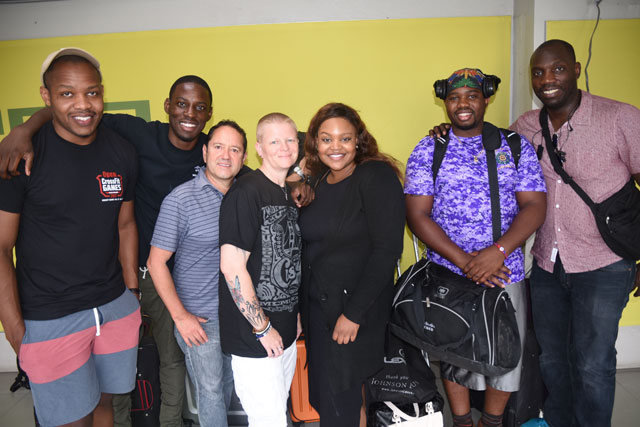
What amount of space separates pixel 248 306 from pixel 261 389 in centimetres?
40

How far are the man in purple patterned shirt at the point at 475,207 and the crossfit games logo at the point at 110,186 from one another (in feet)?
5.02

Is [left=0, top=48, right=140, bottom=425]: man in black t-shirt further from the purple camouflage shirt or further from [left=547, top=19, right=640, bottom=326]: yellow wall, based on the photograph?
[left=547, top=19, right=640, bottom=326]: yellow wall

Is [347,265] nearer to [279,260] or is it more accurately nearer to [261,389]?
[279,260]

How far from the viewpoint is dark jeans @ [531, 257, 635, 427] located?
199 cm

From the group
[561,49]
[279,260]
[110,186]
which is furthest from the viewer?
[561,49]

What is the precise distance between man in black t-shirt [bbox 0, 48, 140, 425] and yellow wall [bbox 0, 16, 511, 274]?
1.64 meters

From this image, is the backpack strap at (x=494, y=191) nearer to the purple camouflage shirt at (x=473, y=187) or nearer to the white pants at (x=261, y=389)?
the purple camouflage shirt at (x=473, y=187)

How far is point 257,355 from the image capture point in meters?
1.66

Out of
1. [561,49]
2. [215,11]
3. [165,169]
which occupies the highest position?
[215,11]

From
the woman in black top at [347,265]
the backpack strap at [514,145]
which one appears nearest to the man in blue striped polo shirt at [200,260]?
the woman in black top at [347,265]

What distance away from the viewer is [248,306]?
160cm

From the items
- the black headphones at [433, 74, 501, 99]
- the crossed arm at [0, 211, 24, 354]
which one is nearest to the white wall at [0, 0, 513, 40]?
the black headphones at [433, 74, 501, 99]

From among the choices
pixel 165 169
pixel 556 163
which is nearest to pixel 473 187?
pixel 556 163

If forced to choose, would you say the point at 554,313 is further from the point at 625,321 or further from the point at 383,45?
the point at 383,45
